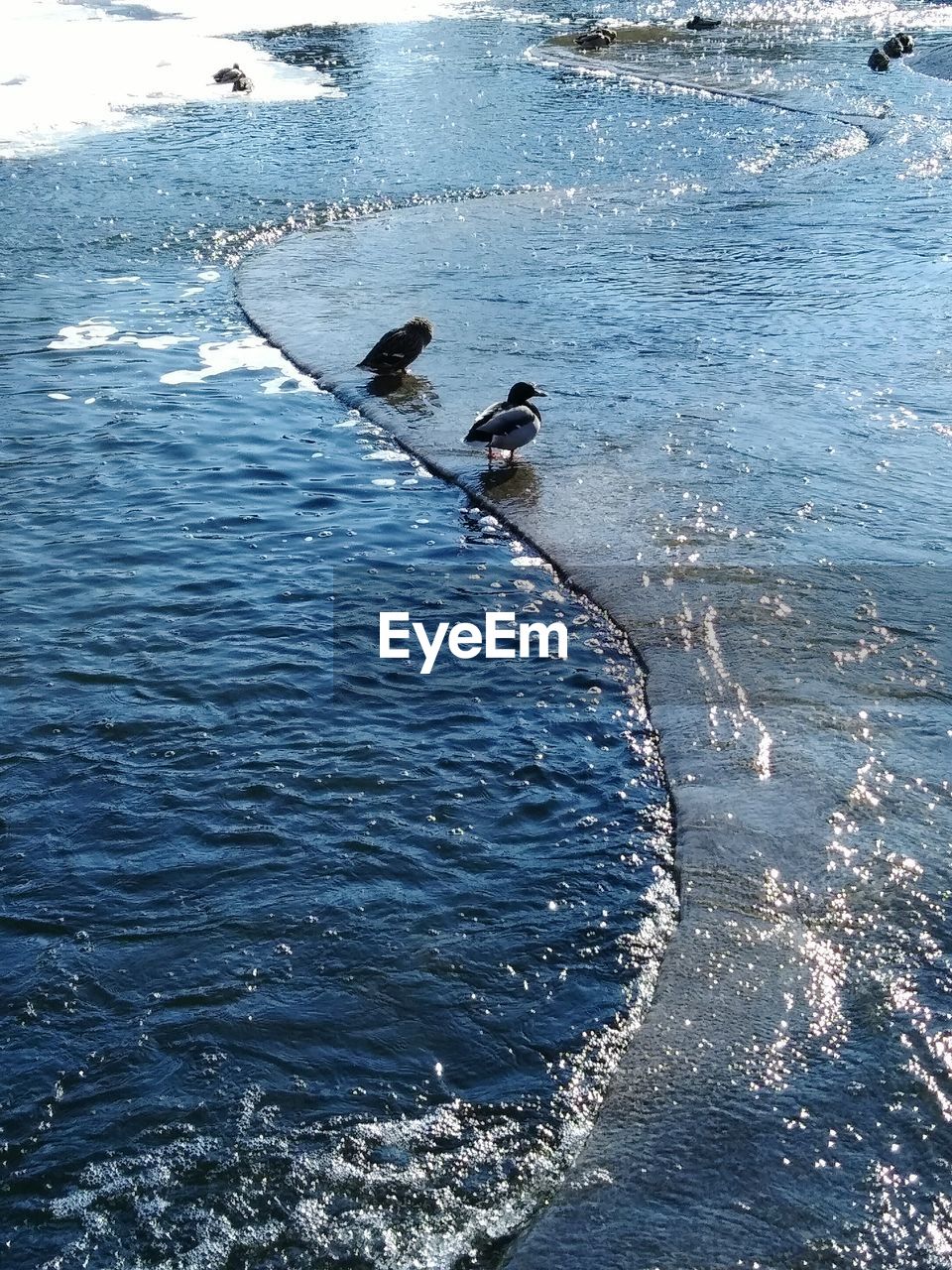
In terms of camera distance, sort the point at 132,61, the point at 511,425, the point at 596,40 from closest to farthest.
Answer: the point at 511,425, the point at 132,61, the point at 596,40

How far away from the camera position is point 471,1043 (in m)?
5.07

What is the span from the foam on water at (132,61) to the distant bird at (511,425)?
1291cm

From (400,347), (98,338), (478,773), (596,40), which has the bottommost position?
(478,773)

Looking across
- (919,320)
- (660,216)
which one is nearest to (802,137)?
(660,216)

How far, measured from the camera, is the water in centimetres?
455

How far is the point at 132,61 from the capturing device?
28.4 m

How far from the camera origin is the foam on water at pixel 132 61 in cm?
2300

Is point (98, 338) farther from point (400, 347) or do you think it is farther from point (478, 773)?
point (478, 773)

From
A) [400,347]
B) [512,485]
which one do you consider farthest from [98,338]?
[512,485]

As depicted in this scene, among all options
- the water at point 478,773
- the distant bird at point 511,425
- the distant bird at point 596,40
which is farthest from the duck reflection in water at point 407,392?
the distant bird at point 596,40

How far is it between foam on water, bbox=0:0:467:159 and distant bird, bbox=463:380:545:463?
12.9 metres

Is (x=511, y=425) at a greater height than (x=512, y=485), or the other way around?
(x=511, y=425)

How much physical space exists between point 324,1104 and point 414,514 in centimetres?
539

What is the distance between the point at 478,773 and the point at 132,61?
26181 mm
